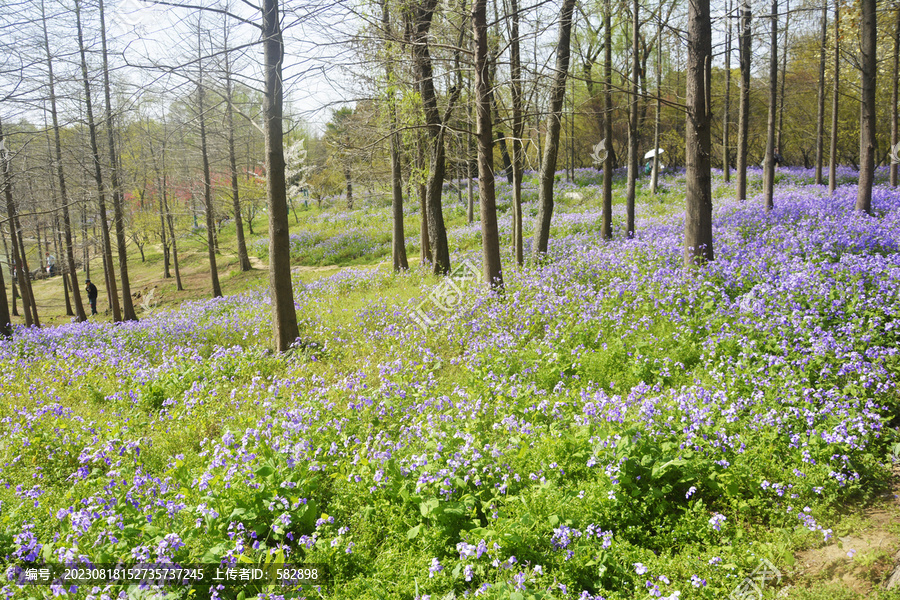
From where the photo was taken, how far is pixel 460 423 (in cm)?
517

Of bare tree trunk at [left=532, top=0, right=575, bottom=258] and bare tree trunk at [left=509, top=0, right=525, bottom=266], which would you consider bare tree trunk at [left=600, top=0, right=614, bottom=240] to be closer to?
bare tree trunk at [left=532, top=0, right=575, bottom=258]

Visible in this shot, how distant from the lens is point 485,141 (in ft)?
29.9

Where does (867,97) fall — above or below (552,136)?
above

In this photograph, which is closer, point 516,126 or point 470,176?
point 516,126

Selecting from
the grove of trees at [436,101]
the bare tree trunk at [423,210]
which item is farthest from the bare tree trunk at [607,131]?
the bare tree trunk at [423,210]

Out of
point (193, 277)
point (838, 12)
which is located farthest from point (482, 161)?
point (193, 277)

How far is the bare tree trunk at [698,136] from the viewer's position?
8648 mm

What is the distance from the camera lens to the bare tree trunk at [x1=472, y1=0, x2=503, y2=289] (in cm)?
864

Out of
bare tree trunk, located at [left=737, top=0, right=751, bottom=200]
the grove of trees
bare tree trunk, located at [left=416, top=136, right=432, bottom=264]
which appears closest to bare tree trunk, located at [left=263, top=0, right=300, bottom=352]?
the grove of trees

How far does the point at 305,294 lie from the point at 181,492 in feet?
33.3

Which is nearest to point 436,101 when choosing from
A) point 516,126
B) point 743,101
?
point 516,126

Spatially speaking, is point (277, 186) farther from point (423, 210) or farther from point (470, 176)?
point (470, 176)

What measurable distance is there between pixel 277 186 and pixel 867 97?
12.6 m

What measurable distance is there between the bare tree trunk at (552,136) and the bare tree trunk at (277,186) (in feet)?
18.5
